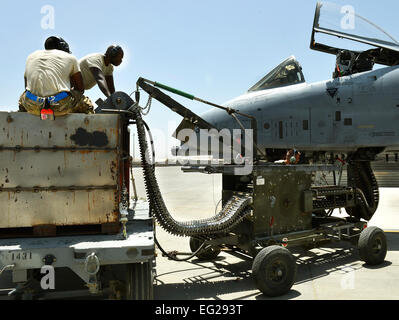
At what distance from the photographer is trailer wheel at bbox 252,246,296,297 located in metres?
4.39

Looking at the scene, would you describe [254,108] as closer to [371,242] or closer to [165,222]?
[371,242]

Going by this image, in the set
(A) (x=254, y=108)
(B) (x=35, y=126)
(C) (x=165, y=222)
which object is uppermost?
(A) (x=254, y=108)

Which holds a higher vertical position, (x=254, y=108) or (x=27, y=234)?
(x=254, y=108)

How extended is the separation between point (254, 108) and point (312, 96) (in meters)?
1.46

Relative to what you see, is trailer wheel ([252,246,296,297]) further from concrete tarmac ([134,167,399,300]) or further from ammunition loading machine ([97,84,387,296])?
concrete tarmac ([134,167,399,300])

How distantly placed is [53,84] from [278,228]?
152 inches

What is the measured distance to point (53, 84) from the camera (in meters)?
3.50

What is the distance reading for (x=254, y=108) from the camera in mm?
8523

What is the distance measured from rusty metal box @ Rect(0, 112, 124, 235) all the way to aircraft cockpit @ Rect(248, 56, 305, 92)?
6434mm

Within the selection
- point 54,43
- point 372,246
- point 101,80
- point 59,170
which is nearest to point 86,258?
point 59,170

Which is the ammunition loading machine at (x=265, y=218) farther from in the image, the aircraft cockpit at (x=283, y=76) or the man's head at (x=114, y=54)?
the aircraft cockpit at (x=283, y=76)

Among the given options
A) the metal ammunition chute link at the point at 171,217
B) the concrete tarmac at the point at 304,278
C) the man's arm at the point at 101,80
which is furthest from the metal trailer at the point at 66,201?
the concrete tarmac at the point at 304,278
